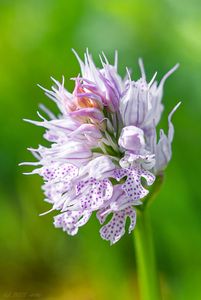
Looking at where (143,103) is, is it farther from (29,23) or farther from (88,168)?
(29,23)

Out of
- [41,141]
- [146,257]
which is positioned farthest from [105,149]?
[41,141]

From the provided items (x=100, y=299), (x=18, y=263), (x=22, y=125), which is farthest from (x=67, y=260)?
(x=22, y=125)

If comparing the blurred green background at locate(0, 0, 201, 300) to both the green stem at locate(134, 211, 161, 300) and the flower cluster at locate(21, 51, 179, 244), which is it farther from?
the flower cluster at locate(21, 51, 179, 244)

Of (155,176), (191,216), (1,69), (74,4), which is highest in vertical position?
(74,4)

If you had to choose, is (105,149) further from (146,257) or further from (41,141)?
(41,141)

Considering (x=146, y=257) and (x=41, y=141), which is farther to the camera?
(x=41, y=141)

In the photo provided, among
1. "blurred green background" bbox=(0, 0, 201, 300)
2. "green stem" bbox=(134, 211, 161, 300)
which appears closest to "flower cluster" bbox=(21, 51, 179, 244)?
"green stem" bbox=(134, 211, 161, 300)
